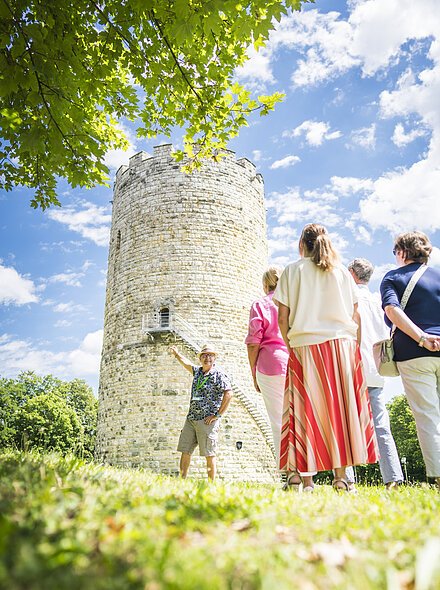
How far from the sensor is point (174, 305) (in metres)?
13.9

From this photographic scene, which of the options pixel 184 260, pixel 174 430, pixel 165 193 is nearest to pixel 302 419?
pixel 174 430

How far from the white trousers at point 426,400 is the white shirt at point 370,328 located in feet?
2.49

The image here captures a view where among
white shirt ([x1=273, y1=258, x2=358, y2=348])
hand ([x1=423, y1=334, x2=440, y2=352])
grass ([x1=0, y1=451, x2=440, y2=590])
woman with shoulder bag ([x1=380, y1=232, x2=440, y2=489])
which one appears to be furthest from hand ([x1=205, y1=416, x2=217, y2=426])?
grass ([x1=0, y1=451, x2=440, y2=590])

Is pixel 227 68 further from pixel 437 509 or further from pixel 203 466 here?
pixel 203 466

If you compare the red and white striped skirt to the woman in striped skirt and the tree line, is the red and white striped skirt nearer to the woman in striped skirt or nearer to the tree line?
the woman in striped skirt

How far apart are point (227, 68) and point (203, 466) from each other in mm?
10928

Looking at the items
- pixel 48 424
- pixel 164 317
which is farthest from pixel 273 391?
pixel 48 424

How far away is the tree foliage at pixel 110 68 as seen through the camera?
3941mm

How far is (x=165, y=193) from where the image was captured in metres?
15.4

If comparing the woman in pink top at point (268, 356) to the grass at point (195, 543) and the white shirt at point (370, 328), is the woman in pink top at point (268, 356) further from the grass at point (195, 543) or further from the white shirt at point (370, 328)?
the grass at point (195, 543)

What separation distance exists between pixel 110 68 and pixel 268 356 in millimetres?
3560

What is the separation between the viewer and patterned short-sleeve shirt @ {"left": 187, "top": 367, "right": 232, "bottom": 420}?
202 inches

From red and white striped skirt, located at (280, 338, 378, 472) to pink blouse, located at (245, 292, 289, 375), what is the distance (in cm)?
89

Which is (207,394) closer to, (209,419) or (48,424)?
(209,419)
